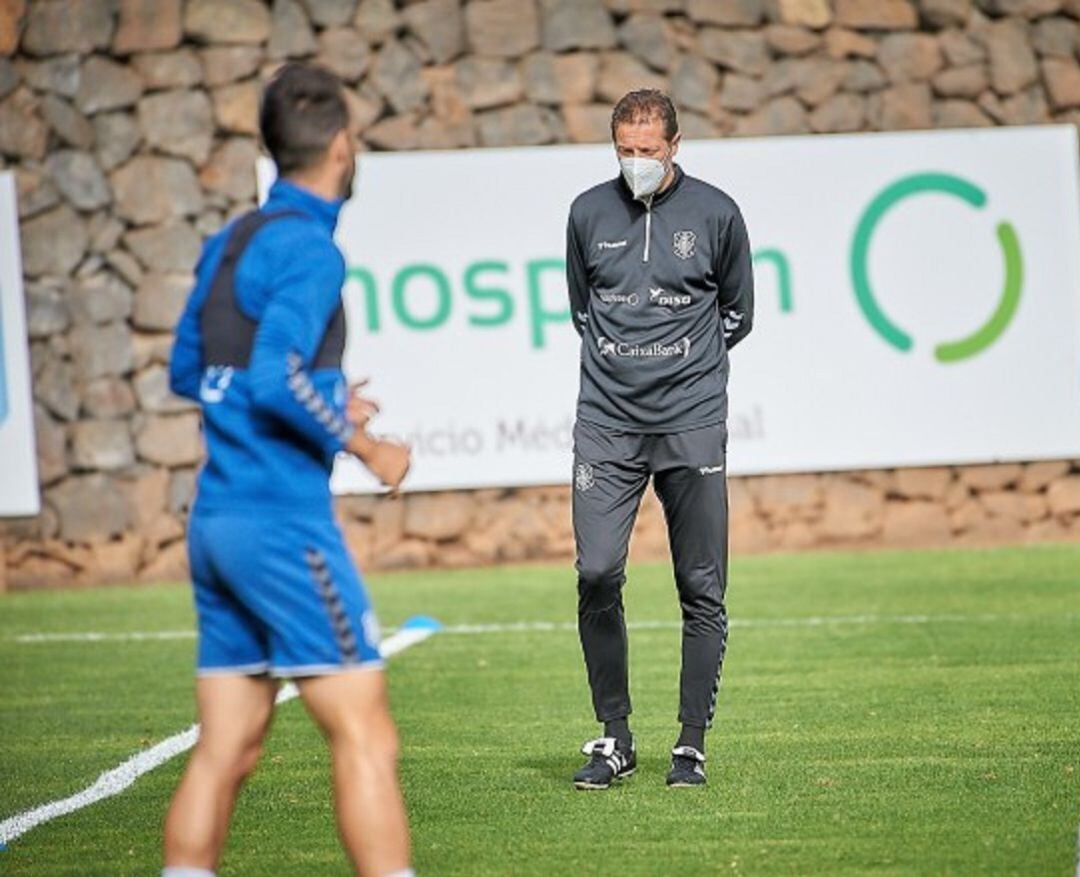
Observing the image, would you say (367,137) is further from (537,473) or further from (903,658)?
(903,658)

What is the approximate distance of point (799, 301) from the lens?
16781 mm

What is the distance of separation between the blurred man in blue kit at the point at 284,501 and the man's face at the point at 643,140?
8.25 ft

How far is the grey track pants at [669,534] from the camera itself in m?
7.80

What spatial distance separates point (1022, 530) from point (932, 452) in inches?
36.5

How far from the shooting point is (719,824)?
7.02 metres

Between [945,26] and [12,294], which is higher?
[945,26]

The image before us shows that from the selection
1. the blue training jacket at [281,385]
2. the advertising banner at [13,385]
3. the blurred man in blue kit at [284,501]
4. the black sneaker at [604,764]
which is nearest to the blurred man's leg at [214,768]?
the blurred man in blue kit at [284,501]

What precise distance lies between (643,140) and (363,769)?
312 centimetres

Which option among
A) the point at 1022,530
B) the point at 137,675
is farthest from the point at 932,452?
the point at 137,675

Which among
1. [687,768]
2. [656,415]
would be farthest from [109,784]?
[656,415]

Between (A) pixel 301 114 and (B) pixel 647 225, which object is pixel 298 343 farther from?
(B) pixel 647 225

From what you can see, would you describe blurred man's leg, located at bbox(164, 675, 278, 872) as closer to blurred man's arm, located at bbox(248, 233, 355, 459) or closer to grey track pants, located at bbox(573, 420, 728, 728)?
blurred man's arm, located at bbox(248, 233, 355, 459)

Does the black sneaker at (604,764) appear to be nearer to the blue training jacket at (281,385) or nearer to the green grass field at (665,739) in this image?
the green grass field at (665,739)

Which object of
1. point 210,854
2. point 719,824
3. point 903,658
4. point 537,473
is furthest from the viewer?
point 537,473
